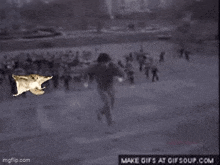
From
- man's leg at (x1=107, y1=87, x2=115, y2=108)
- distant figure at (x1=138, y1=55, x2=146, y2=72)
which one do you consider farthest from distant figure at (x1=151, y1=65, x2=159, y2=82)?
man's leg at (x1=107, y1=87, x2=115, y2=108)

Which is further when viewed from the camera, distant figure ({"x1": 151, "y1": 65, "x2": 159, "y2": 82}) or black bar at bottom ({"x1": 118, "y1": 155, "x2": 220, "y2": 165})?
distant figure ({"x1": 151, "y1": 65, "x2": 159, "y2": 82})

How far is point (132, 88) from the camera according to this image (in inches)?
108

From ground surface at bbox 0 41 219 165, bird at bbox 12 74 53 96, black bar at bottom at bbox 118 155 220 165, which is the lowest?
black bar at bottom at bbox 118 155 220 165

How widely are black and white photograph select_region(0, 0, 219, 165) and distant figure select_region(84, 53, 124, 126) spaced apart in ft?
0.04

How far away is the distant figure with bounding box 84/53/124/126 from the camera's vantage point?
9.02ft

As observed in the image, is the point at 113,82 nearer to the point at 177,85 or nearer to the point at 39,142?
the point at 177,85

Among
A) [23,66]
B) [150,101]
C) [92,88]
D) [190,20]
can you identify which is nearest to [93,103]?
[92,88]

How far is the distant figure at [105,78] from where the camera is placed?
2.75 metres

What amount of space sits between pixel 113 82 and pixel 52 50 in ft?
2.50

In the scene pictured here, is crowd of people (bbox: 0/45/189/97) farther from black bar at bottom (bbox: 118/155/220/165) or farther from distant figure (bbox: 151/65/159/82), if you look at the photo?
black bar at bottom (bbox: 118/155/220/165)

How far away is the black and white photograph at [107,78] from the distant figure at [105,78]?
0.01m

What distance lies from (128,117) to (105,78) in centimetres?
49

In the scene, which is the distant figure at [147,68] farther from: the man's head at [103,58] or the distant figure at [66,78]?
the distant figure at [66,78]

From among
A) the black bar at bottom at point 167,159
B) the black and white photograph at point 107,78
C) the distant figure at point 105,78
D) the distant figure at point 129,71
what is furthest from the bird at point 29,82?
the black bar at bottom at point 167,159
